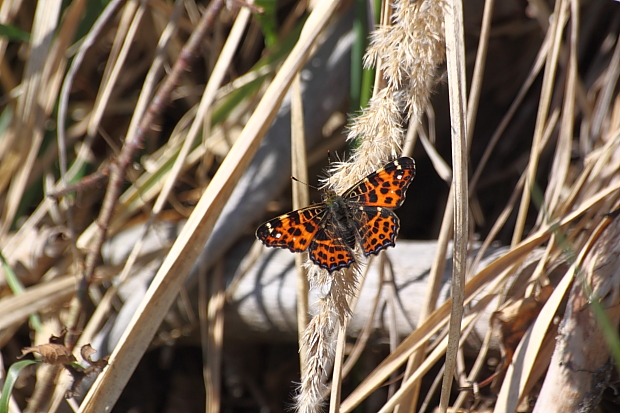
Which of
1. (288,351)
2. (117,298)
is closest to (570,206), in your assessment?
(288,351)

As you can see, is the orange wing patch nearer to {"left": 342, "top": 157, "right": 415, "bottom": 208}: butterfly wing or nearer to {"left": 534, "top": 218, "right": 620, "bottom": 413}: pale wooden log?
{"left": 342, "top": 157, "right": 415, "bottom": 208}: butterfly wing

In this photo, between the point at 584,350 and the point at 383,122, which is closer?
the point at 383,122

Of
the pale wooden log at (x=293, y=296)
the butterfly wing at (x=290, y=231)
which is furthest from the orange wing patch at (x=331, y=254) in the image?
the pale wooden log at (x=293, y=296)

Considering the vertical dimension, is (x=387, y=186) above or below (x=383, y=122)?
below

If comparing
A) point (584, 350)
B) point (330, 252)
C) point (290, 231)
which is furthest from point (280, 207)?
point (584, 350)

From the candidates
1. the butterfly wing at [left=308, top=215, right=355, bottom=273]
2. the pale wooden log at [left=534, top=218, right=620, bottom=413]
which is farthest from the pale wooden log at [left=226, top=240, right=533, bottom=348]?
the butterfly wing at [left=308, top=215, right=355, bottom=273]

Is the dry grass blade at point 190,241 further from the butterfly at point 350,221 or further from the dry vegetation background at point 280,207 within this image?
the butterfly at point 350,221

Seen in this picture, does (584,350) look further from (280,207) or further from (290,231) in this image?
(280,207)
